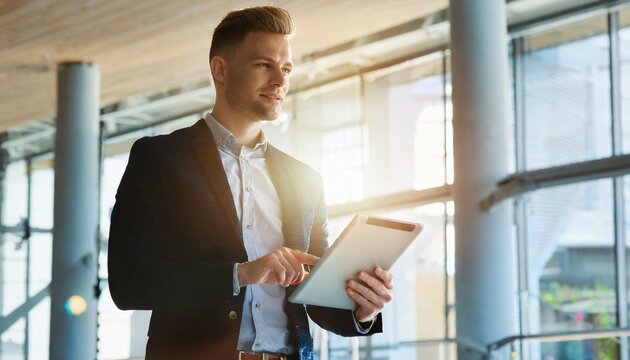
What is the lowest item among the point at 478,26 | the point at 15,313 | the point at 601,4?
the point at 15,313

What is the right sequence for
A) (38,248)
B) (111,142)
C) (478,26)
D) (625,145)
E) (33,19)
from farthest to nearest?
(38,248), (111,142), (625,145), (33,19), (478,26)

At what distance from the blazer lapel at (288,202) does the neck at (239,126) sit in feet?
0.23

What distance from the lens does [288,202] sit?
260 cm

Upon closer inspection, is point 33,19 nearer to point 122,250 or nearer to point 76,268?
point 76,268

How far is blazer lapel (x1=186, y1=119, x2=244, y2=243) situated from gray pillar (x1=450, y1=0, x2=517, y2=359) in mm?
6470

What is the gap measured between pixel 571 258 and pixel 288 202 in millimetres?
8799

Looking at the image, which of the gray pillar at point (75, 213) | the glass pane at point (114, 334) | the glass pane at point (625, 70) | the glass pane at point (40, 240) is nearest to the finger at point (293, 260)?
the glass pane at point (625, 70)

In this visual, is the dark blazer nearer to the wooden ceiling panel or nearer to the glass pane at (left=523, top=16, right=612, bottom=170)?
the wooden ceiling panel

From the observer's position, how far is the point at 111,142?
17.1 metres

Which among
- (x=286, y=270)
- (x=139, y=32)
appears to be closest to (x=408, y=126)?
(x=139, y=32)

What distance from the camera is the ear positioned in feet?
8.71

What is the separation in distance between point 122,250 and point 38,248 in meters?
16.5

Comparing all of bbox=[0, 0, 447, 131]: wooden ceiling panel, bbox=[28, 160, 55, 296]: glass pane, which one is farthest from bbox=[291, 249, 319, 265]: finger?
bbox=[28, 160, 55, 296]: glass pane

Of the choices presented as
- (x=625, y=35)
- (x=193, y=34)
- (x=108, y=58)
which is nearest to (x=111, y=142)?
(x=108, y=58)
